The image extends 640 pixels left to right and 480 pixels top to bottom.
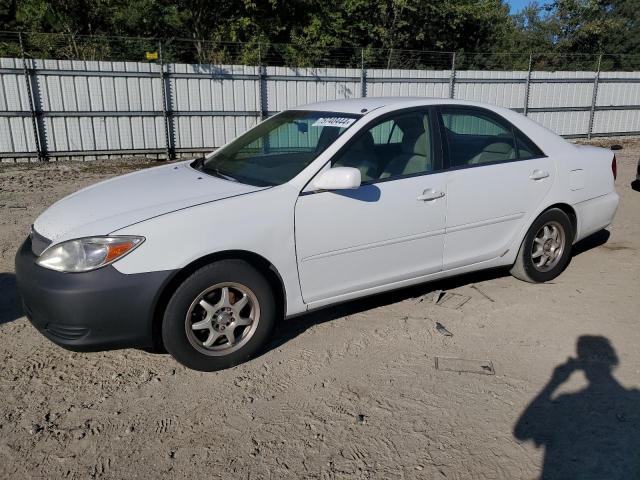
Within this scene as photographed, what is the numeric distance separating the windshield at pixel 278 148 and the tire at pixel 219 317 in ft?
2.24

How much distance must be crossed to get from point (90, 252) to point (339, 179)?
4.84 ft

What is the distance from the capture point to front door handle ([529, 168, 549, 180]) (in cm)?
453

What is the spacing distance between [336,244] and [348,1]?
73.4ft

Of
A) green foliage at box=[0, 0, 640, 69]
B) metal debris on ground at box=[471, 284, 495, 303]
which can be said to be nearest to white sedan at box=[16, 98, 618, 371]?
metal debris on ground at box=[471, 284, 495, 303]

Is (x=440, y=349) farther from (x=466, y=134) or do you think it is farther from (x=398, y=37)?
(x=398, y=37)

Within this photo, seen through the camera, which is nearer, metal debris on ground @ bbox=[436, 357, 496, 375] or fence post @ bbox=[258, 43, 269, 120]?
metal debris on ground @ bbox=[436, 357, 496, 375]

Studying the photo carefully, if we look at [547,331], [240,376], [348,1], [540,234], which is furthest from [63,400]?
[348,1]

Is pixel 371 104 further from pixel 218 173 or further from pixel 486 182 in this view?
pixel 218 173

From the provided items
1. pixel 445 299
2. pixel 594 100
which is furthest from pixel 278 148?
pixel 594 100

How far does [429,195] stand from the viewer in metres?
3.94

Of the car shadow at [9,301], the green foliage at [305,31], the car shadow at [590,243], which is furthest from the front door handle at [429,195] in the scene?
the green foliage at [305,31]

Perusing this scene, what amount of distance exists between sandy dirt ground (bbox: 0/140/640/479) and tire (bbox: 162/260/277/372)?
0.15 meters

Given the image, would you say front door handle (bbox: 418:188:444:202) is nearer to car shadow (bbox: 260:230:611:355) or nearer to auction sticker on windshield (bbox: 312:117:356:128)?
auction sticker on windshield (bbox: 312:117:356:128)

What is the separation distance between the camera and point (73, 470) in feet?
8.49
